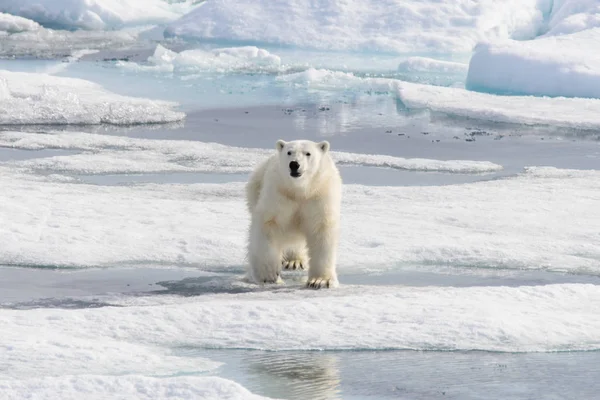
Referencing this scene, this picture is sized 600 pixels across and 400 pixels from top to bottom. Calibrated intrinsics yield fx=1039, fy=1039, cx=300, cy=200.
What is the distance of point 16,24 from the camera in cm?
2806

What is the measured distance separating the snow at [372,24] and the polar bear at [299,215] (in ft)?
57.1

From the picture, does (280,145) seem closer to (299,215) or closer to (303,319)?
(299,215)

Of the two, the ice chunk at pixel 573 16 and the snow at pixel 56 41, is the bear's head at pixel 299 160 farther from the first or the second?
the snow at pixel 56 41

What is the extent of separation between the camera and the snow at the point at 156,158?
33.7ft

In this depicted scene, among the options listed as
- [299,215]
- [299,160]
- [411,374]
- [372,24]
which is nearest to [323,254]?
[299,215]

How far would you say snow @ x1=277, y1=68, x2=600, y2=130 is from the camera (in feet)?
48.3

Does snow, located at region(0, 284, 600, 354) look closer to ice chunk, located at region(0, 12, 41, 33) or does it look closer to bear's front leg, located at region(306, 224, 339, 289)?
bear's front leg, located at region(306, 224, 339, 289)

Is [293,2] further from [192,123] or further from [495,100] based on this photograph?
[192,123]

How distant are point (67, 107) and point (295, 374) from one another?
1024 cm

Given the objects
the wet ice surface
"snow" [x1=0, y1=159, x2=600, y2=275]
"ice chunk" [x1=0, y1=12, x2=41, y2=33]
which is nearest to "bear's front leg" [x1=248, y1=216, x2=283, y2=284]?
the wet ice surface

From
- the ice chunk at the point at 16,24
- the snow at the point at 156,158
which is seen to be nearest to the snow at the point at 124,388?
the snow at the point at 156,158

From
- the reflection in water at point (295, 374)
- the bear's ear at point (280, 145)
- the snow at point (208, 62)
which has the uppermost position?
the snow at point (208, 62)

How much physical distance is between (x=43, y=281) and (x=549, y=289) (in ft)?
9.38

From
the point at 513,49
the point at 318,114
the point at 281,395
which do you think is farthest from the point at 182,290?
the point at 513,49
